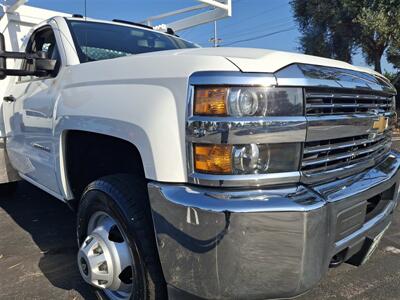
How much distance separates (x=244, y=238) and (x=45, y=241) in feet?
8.98

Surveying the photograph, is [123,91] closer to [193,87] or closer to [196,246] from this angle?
[193,87]

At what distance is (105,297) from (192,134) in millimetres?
1355

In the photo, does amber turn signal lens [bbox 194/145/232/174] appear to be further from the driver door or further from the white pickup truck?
the driver door

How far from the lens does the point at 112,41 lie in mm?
3549

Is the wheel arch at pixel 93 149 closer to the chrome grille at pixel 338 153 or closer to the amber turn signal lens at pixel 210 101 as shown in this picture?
the amber turn signal lens at pixel 210 101

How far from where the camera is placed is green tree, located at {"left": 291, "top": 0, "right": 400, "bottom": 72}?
14883mm

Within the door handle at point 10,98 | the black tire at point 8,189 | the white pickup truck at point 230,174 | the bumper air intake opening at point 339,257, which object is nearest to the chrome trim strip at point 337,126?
the white pickup truck at point 230,174

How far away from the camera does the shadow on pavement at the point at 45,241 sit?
310cm

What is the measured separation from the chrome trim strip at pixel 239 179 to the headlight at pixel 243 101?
0.28 meters

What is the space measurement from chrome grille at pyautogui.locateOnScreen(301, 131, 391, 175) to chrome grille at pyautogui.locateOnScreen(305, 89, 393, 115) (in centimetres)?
15

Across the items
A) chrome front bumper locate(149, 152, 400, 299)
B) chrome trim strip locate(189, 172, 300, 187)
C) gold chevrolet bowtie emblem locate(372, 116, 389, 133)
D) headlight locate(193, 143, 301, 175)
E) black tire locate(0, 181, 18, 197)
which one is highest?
gold chevrolet bowtie emblem locate(372, 116, 389, 133)

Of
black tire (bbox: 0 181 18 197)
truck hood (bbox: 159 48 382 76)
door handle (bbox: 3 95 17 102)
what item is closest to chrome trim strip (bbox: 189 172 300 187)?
truck hood (bbox: 159 48 382 76)

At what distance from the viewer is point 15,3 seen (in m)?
5.18

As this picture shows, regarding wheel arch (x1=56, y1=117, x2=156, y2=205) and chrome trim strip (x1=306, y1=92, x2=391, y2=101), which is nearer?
chrome trim strip (x1=306, y1=92, x2=391, y2=101)
